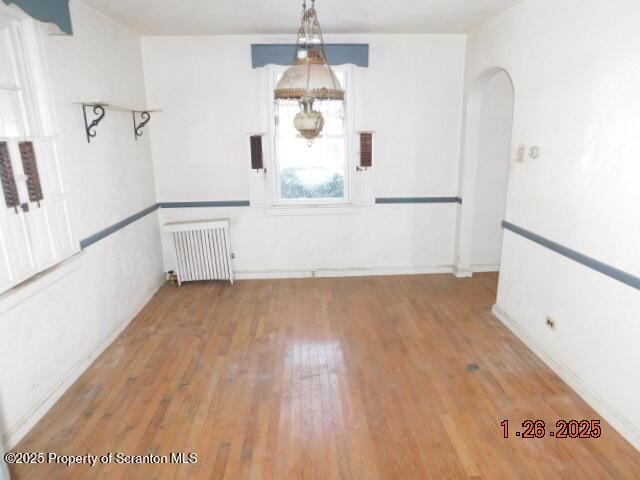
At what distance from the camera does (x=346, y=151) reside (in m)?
4.76

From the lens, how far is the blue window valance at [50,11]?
2.44 m

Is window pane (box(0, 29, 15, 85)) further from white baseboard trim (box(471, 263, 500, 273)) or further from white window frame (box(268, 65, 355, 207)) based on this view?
white baseboard trim (box(471, 263, 500, 273))

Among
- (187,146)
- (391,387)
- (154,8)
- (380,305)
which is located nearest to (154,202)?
(187,146)

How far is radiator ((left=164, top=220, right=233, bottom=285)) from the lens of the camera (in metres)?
4.64

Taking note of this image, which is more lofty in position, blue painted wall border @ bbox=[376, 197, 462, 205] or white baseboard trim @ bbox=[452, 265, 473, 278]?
blue painted wall border @ bbox=[376, 197, 462, 205]

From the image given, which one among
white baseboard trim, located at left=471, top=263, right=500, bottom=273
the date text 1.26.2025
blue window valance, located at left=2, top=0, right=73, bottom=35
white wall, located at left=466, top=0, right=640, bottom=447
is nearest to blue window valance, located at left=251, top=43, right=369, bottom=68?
white wall, located at left=466, top=0, right=640, bottom=447

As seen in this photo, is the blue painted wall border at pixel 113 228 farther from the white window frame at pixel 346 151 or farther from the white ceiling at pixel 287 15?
the white ceiling at pixel 287 15

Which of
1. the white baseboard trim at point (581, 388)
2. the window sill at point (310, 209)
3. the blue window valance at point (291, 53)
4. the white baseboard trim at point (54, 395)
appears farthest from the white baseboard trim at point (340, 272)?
the blue window valance at point (291, 53)

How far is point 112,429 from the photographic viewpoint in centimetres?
254

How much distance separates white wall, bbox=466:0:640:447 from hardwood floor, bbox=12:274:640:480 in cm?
29

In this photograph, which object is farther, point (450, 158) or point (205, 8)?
point (450, 158)

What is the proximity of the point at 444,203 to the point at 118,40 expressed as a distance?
12.2 feet

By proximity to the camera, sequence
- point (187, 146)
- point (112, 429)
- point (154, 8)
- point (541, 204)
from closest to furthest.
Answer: point (112, 429) → point (541, 204) → point (154, 8) → point (187, 146)

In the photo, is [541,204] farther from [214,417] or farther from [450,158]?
[214,417]
